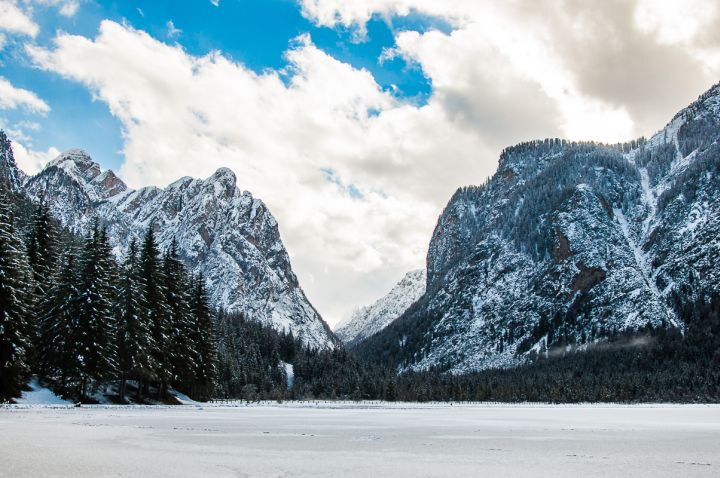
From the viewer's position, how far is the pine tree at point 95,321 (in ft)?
149

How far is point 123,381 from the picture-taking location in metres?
50.5

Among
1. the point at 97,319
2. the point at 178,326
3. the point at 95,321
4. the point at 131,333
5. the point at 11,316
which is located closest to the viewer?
the point at 11,316

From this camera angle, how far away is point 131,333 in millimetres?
50688

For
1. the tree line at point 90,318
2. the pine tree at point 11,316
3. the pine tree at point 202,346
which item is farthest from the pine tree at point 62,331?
the pine tree at point 202,346

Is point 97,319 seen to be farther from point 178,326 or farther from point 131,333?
point 178,326

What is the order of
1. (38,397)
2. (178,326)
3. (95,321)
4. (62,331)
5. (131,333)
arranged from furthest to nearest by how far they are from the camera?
(178,326) < (131,333) < (95,321) < (62,331) < (38,397)

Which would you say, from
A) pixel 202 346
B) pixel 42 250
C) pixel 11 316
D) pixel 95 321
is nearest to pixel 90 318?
pixel 95 321

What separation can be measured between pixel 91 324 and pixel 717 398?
558 feet

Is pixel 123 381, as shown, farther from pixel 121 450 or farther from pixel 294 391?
pixel 294 391

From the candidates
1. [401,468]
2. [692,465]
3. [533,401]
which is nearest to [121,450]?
[401,468]

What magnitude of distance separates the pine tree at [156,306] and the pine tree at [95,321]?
5704 mm

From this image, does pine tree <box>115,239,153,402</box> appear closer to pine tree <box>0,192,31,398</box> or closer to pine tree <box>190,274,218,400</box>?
pine tree <box>0,192,31,398</box>

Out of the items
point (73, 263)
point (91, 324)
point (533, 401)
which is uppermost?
point (73, 263)

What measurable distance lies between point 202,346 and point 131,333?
16820mm
